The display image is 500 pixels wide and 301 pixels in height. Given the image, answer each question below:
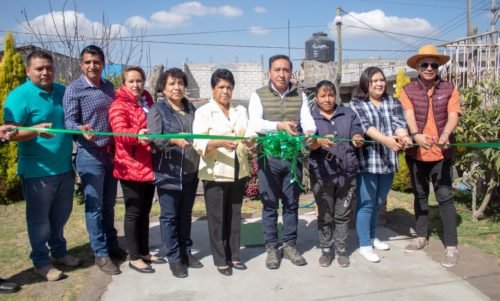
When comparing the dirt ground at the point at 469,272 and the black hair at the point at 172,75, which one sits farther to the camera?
the black hair at the point at 172,75

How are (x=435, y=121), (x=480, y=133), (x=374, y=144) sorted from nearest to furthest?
(x=374, y=144) < (x=435, y=121) < (x=480, y=133)

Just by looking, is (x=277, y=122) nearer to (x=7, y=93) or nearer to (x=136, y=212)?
(x=136, y=212)

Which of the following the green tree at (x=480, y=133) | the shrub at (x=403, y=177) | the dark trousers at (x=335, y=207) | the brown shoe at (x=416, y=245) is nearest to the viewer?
the dark trousers at (x=335, y=207)

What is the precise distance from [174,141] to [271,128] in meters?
0.83

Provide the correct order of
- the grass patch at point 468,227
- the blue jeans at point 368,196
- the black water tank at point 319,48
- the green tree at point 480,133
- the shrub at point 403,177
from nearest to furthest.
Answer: the blue jeans at point 368,196 < the grass patch at point 468,227 < the green tree at point 480,133 < the shrub at point 403,177 < the black water tank at point 319,48

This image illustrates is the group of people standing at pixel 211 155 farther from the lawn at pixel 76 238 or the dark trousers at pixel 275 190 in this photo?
the lawn at pixel 76 238

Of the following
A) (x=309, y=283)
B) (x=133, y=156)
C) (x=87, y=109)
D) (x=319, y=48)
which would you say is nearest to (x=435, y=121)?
(x=309, y=283)

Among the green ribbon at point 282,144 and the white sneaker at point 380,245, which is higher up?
the green ribbon at point 282,144

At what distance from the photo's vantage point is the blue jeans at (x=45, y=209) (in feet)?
11.3

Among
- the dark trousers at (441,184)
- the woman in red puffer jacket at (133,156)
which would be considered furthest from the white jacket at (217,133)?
the dark trousers at (441,184)

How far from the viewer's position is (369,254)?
13.2 feet

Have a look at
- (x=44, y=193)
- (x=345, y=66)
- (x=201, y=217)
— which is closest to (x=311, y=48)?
(x=345, y=66)

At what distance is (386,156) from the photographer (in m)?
3.90

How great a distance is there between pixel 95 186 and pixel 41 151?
514 mm
